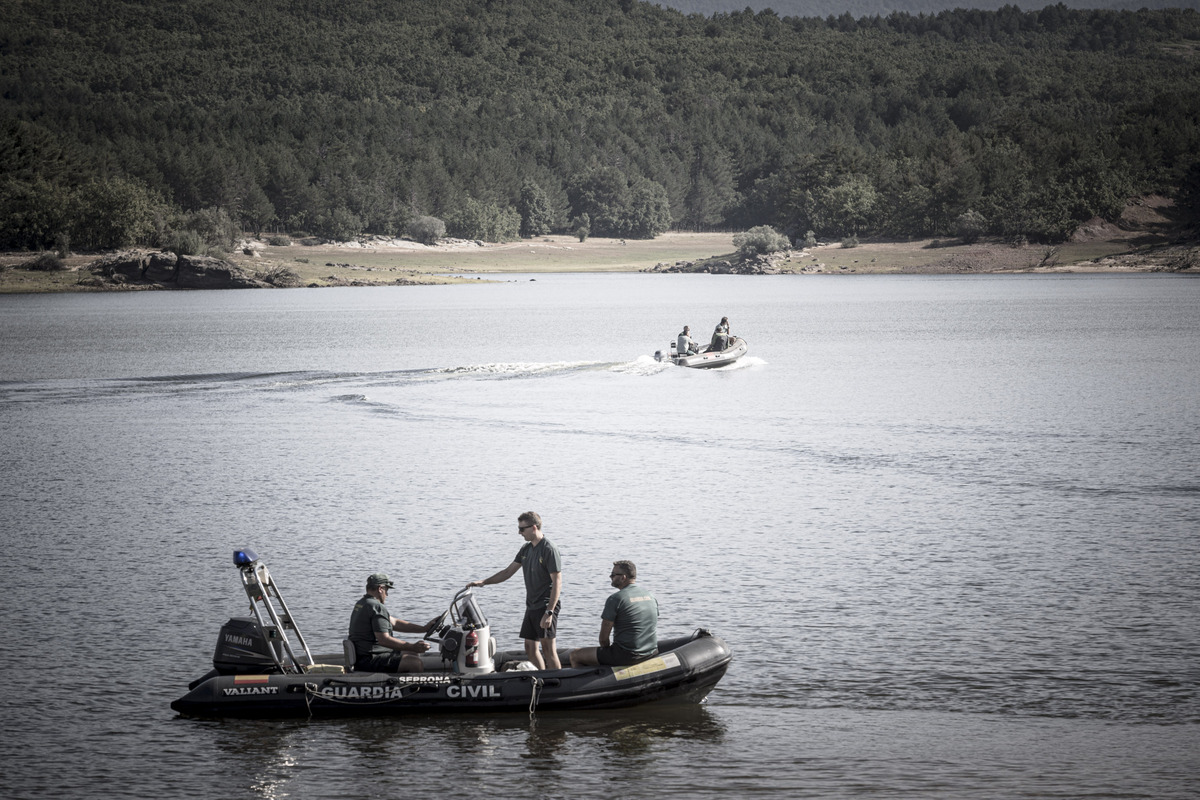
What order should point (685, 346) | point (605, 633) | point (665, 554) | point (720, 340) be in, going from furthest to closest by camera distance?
point (720, 340) < point (685, 346) < point (665, 554) < point (605, 633)

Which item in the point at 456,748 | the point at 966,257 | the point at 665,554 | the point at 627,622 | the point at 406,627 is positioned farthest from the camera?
the point at 966,257

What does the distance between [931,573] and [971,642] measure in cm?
443

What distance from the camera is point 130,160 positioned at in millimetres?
188625

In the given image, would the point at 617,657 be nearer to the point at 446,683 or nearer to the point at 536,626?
the point at 536,626

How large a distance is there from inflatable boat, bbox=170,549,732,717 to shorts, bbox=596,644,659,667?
0.08m

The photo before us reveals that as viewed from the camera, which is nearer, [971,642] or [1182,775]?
[1182,775]

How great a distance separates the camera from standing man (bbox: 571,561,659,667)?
17156 millimetres

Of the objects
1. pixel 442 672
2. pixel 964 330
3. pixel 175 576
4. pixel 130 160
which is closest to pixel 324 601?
pixel 175 576

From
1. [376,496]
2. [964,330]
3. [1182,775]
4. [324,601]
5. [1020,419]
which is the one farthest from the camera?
[964,330]

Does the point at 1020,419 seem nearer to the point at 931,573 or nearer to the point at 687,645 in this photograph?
the point at 931,573

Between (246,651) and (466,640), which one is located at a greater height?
(466,640)

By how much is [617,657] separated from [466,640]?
6.48ft

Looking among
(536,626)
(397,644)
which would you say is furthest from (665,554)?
(397,644)

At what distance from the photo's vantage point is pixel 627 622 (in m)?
17.2
